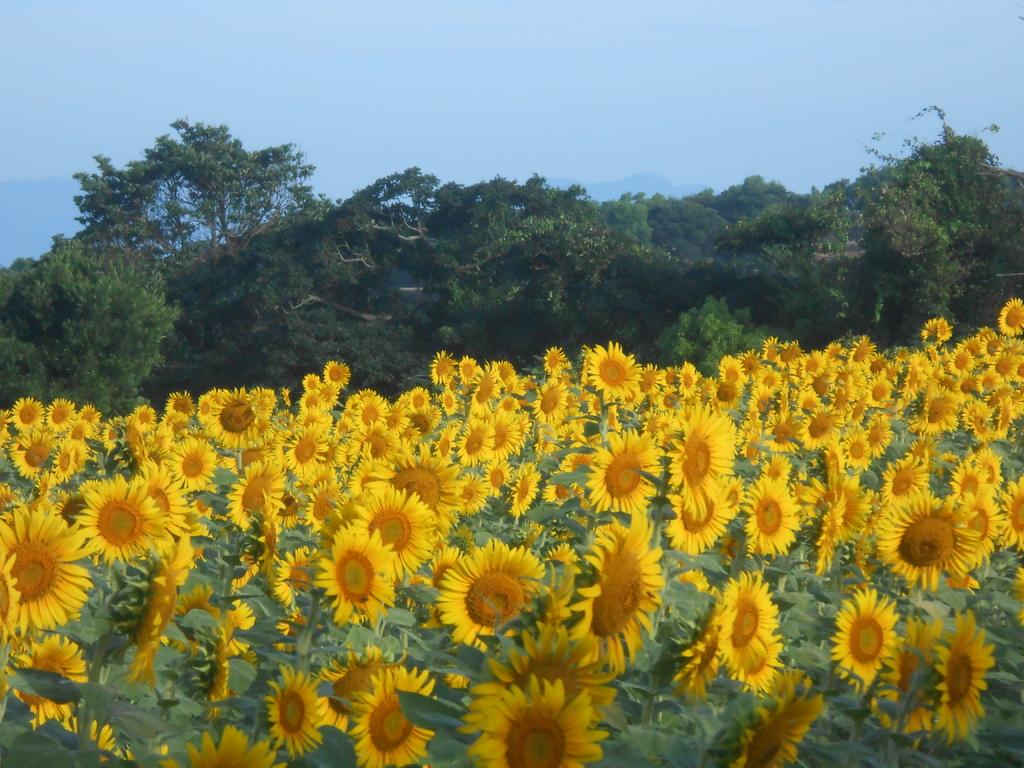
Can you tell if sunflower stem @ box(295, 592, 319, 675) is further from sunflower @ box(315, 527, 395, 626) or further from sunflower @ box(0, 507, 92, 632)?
sunflower @ box(0, 507, 92, 632)

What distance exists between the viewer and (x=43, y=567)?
296 centimetres

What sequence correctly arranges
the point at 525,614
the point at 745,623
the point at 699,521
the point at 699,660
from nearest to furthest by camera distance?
the point at 525,614
the point at 699,660
the point at 745,623
the point at 699,521

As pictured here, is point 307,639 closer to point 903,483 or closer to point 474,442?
point 903,483

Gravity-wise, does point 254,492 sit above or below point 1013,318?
below

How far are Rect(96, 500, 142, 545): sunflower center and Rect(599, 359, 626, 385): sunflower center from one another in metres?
2.56

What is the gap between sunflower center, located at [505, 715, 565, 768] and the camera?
2.11 metres

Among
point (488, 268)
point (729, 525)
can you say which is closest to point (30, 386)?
point (488, 268)

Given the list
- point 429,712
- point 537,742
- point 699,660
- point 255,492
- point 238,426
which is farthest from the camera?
point 238,426

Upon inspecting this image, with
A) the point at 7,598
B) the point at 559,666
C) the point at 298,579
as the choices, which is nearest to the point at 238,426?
the point at 298,579

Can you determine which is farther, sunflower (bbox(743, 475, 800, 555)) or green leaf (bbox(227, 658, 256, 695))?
sunflower (bbox(743, 475, 800, 555))

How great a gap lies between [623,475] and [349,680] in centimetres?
140

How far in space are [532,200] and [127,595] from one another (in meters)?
30.8

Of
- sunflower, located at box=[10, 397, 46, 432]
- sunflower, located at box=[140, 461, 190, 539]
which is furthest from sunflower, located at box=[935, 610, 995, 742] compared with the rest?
sunflower, located at box=[10, 397, 46, 432]

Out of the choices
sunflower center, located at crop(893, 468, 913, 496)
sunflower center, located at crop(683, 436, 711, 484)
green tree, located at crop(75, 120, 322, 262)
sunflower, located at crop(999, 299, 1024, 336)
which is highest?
green tree, located at crop(75, 120, 322, 262)
